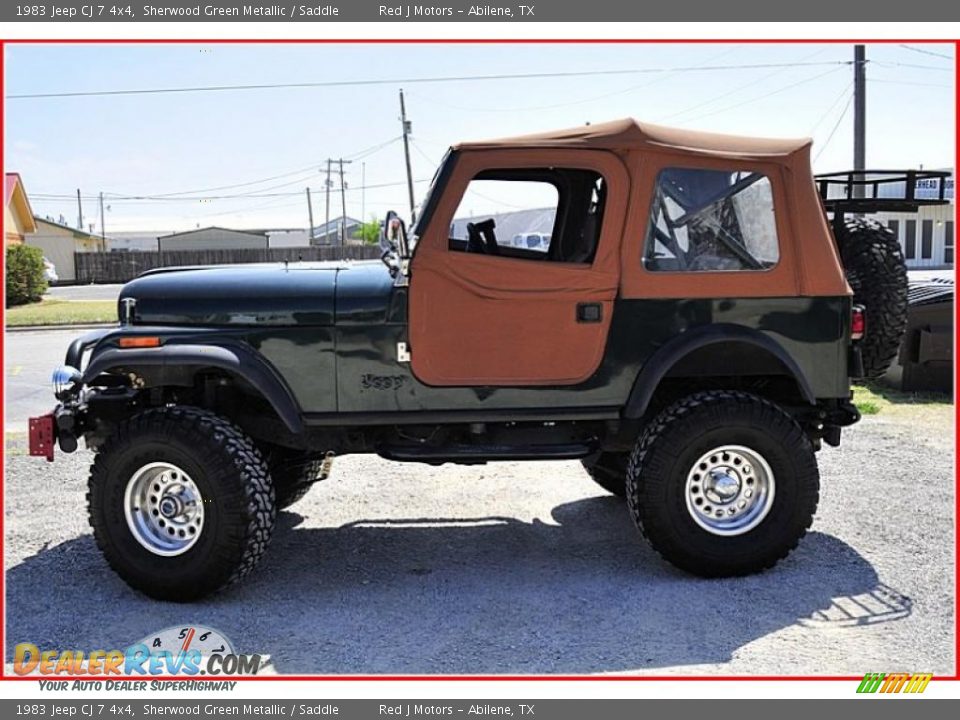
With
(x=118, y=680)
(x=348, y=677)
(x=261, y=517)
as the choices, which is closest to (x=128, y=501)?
(x=261, y=517)

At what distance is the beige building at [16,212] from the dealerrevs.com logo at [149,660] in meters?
29.3

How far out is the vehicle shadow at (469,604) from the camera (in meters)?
4.12

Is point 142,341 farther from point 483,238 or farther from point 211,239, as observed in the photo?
point 211,239

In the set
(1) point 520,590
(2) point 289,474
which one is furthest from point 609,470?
(2) point 289,474

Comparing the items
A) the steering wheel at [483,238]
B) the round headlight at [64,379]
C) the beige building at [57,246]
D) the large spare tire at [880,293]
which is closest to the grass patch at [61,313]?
the beige building at [57,246]

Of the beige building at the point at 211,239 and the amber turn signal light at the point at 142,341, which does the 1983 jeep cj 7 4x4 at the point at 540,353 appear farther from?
the beige building at the point at 211,239

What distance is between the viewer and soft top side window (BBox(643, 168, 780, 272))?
493 cm

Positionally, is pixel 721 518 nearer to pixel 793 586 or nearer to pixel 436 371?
pixel 793 586

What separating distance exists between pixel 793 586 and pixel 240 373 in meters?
3.16

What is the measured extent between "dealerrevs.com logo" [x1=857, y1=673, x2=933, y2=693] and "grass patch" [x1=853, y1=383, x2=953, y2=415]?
5.67 meters

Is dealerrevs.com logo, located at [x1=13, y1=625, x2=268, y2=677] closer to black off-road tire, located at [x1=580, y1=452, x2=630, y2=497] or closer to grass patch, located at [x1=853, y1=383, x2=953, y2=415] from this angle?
black off-road tire, located at [x1=580, y1=452, x2=630, y2=497]

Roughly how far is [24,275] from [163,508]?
26.9 meters

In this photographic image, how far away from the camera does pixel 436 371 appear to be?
487 centimetres

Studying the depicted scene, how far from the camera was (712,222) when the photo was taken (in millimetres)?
4961
